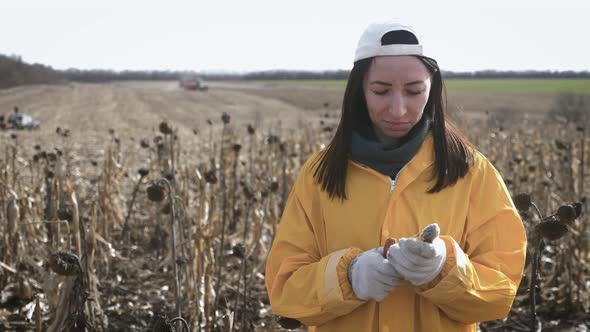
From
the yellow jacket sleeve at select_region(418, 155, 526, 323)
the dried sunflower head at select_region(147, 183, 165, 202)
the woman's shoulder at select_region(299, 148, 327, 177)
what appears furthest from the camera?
the dried sunflower head at select_region(147, 183, 165, 202)

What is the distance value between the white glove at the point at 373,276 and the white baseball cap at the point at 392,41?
0.57 m

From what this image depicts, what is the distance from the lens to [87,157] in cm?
1162

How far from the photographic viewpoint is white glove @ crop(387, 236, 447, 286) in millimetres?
1477

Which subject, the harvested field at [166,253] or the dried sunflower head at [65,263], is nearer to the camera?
the dried sunflower head at [65,263]

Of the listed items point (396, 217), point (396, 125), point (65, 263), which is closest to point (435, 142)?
point (396, 125)

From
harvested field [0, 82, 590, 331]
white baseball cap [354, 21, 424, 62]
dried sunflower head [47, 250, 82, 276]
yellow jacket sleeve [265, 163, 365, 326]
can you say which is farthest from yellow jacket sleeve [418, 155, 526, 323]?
dried sunflower head [47, 250, 82, 276]

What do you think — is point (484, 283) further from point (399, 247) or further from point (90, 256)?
point (90, 256)

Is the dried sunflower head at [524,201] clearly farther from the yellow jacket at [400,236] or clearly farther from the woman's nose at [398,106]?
the woman's nose at [398,106]

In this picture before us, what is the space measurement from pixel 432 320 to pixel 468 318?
0.33 ft

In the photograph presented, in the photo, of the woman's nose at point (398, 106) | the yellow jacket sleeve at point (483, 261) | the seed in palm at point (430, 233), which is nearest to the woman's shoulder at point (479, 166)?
the yellow jacket sleeve at point (483, 261)

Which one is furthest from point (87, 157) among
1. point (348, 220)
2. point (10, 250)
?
point (348, 220)

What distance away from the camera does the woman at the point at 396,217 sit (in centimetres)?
168

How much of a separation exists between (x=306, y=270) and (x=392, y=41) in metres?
0.71

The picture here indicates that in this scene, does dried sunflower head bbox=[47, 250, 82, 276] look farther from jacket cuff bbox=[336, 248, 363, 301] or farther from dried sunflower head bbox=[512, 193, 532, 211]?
dried sunflower head bbox=[512, 193, 532, 211]
